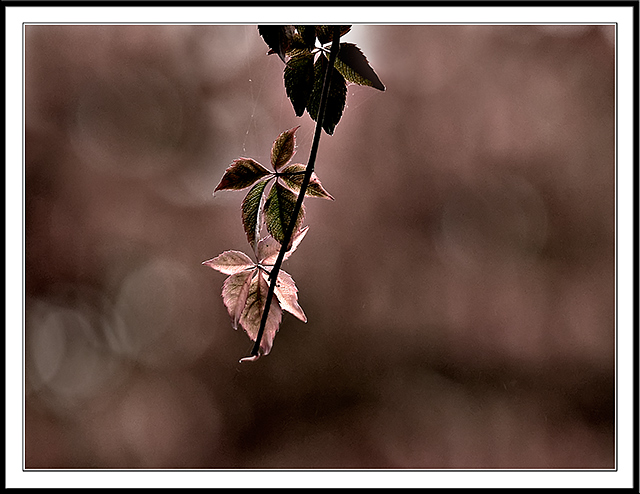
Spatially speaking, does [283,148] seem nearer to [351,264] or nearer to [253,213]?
[253,213]

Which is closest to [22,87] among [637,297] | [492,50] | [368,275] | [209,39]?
[637,297]

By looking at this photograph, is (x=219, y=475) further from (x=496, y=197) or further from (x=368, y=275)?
(x=496, y=197)

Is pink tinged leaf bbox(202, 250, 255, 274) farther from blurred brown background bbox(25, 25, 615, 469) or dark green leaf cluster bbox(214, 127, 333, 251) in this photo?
blurred brown background bbox(25, 25, 615, 469)

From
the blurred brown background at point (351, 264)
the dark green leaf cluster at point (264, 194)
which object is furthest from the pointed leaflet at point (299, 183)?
the blurred brown background at point (351, 264)

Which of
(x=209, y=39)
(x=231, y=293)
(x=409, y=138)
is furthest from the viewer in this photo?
(x=409, y=138)

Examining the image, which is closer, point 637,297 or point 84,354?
point 637,297

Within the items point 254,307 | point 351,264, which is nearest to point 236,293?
point 254,307

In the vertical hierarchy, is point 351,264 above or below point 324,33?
below
